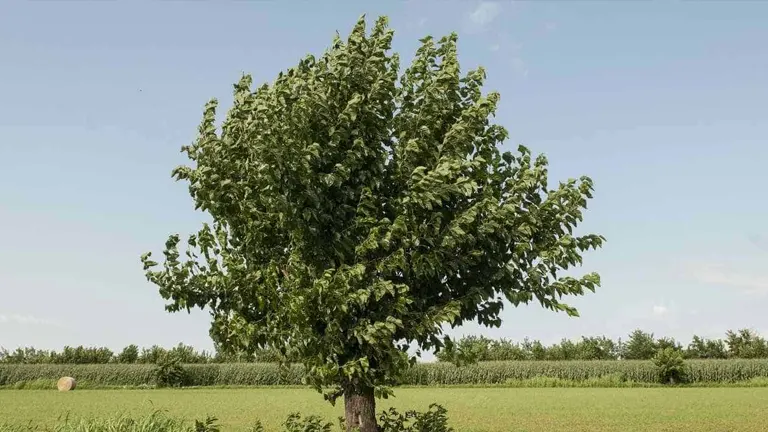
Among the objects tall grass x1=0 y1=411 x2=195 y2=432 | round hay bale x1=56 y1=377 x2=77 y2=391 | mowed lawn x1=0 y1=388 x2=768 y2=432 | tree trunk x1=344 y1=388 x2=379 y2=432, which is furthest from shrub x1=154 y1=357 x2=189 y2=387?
tree trunk x1=344 y1=388 x2=379 y2=432

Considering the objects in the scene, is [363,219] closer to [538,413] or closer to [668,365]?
[538,413]

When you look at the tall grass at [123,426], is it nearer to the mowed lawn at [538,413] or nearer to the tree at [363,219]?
the tree at [363,219]

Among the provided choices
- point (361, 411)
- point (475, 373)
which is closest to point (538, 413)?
point (361, 411)

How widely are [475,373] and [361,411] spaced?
5724 cm

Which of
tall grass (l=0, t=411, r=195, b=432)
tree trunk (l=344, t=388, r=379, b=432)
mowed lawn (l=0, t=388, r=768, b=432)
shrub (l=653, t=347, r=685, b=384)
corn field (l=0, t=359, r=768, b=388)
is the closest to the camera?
tall grass (l=0, t=411, r=195, b=432)

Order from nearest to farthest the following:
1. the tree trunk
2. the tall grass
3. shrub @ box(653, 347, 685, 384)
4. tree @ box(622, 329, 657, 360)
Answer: the tall grass
the tree trunk
shrub @ box(653, 347, 685, 384)
tree @ box(622, 329, 657, 360)

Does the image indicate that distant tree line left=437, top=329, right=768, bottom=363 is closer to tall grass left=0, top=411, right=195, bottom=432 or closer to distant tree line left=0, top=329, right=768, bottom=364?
distant tree line left=0, top=329, right=768, bottom=364

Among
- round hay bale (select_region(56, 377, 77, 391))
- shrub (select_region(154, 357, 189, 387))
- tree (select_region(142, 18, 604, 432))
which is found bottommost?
round hay bale (select_region(56, 377, 77, 391))

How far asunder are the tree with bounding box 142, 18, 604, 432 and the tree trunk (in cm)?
3

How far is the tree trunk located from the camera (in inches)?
579

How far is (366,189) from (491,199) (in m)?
2.40

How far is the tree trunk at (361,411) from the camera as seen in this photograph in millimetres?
14703

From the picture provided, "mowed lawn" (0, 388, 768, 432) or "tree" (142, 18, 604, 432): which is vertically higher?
"tree" (142, 18, 604, 432)

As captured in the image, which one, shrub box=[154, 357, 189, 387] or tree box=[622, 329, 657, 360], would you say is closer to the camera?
shrub box=[154, 357, 189, 387]
